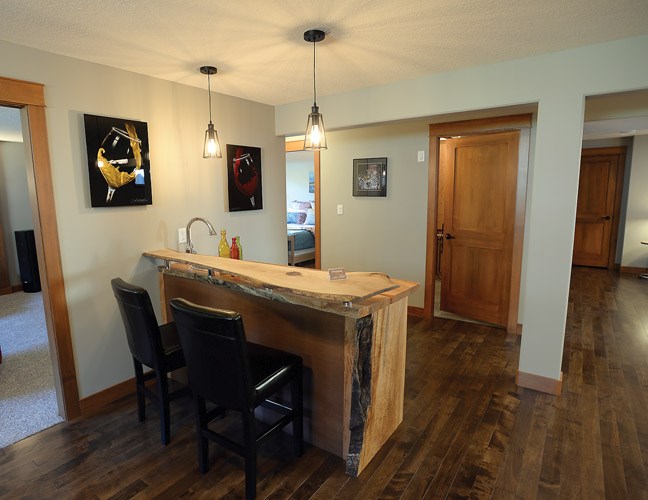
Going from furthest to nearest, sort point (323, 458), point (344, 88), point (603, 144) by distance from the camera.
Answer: point (603, 144) < point (344, 88) < point (323, 458)

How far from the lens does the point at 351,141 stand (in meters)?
4.77

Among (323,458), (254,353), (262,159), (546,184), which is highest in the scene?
(262,159)

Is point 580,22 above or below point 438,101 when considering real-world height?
above

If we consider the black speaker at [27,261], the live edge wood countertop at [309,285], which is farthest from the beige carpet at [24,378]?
the live edge wood countertop at [309,285]

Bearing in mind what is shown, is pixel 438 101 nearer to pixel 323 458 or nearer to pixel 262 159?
pixel 262 159

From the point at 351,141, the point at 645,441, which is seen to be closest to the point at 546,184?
the point at 645,441

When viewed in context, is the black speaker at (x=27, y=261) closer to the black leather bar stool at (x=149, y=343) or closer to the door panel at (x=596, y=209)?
the black leather bar stool at (x=149, y=343)

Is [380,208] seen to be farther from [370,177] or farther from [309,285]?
[309,285]

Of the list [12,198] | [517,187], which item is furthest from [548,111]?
[12,198]

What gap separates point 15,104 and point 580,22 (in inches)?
120

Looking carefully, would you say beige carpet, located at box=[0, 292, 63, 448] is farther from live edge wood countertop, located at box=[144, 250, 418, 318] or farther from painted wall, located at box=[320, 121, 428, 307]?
painted wall, located at box=[320, 121, 428, 307]

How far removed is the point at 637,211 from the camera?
6.62 meters

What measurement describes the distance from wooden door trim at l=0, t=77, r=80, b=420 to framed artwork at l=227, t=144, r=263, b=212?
1363 mm

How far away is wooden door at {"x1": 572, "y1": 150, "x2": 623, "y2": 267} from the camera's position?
23.1ft
